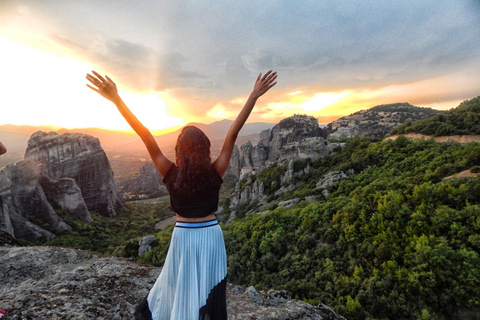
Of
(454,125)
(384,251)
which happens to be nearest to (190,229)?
(384,251)

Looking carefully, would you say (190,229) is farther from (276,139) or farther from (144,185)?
(144,185)

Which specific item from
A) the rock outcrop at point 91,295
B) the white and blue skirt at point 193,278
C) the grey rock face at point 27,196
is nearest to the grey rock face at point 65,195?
the grey rock face at point 27,196

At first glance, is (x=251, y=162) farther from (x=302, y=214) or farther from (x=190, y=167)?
(x=190, y=167)

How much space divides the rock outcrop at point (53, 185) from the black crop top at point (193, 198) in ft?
97.2

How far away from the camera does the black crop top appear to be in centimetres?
206

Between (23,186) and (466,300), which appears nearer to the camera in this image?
(466,300)

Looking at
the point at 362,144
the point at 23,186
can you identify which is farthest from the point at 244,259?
the point at 23,186

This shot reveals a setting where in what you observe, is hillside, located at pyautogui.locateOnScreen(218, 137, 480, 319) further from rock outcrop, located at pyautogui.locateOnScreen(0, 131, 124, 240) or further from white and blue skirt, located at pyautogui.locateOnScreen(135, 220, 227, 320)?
rock outcrop, located at pyautogui.locateOnScreen(0, 131, 124, 240)

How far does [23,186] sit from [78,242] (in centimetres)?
1193

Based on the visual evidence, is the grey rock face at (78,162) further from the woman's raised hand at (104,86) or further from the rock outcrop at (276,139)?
the woman's raised hand at (104,86)

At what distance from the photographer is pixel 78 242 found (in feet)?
92.8

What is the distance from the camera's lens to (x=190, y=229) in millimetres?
2109

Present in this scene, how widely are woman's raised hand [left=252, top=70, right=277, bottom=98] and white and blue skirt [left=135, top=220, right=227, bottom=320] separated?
4.88ft

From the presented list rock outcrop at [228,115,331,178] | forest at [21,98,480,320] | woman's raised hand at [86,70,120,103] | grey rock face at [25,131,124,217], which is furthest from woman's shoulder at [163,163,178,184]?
rock outcrop at [228,115,331,178]
